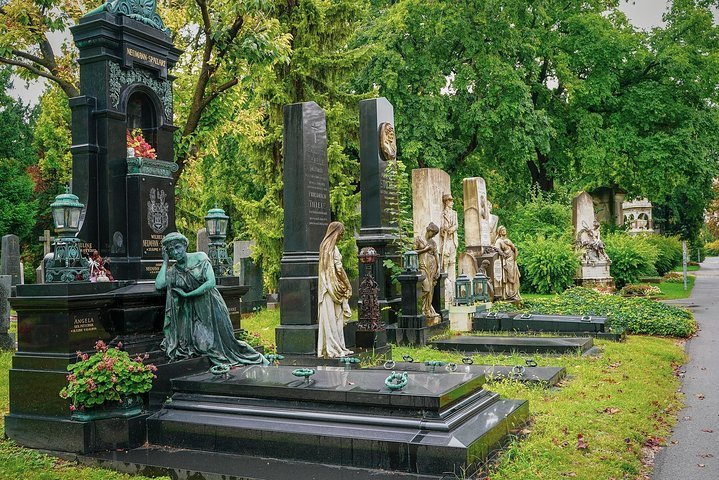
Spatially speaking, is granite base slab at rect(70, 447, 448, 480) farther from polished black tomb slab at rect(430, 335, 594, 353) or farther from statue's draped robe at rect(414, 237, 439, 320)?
statue's draped robe at rect(414, 237, 439, 320)

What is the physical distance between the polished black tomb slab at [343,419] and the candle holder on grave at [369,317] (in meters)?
4.13

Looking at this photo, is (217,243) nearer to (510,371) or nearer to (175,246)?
(175,246)

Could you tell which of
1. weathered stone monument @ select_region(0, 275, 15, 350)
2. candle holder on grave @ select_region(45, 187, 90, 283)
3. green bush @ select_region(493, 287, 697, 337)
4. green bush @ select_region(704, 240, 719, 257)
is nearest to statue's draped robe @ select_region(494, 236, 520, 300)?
green bush @ select_region(493, 287, 697, 337)

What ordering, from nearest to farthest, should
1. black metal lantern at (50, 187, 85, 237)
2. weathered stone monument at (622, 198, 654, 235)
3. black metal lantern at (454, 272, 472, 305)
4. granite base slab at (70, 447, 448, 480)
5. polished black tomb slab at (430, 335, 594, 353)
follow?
granite base slab at (70, 447, 448, 480)
black metal lantern at (50, 187, 85, 237)
polished black tomb slab at (430, 335, 594, 353)
black metal lantern at (454, 272, 472, 305)
weathered stone monument at (622, 198, 654, 235)

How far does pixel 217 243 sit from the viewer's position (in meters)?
8.75

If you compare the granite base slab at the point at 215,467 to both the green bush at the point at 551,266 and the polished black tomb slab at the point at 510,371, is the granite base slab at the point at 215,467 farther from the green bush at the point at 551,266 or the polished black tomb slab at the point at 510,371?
the green bush at the point at 551,266

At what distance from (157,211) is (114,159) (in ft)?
2.75

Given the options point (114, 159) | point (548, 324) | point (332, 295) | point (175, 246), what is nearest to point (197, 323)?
point (175, 246)

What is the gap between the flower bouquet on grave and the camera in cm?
622

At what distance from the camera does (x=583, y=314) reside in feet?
47.0

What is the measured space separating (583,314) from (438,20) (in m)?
15.8

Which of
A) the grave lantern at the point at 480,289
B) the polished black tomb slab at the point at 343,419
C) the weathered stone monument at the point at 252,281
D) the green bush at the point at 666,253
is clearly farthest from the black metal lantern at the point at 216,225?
the green bush at the point at 666,253

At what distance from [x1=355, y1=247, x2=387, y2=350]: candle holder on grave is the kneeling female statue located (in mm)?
3670

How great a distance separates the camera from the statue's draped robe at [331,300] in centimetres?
961
